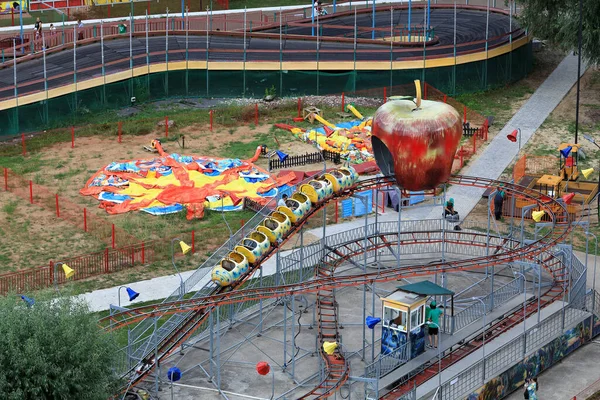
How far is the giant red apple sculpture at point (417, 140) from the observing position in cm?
4456

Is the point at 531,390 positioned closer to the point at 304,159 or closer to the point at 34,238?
the point at 34,238

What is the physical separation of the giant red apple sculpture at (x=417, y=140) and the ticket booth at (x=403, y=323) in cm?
468

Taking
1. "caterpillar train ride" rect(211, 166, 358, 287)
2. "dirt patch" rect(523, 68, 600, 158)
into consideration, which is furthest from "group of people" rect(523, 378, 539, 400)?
"dirt patch" rect(523, 68, 600, 158)

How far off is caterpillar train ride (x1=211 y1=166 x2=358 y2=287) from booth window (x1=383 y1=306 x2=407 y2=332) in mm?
5061

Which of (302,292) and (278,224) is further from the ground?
(278,224)

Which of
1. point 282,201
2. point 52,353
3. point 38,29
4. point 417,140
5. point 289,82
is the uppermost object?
point 38,29

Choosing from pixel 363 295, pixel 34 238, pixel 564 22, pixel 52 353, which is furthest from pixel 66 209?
pixel 564 22

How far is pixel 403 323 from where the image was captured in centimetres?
4284

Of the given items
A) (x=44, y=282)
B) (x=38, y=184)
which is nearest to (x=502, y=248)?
(x=44, y=282)

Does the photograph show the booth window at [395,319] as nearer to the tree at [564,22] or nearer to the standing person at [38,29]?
the tree at [564,22]

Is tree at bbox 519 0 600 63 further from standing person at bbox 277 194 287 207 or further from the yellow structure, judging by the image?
the yellow structure

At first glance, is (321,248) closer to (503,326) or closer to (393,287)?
(393,287)

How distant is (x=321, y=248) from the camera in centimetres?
5200

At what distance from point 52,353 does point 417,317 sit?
42.1ft
